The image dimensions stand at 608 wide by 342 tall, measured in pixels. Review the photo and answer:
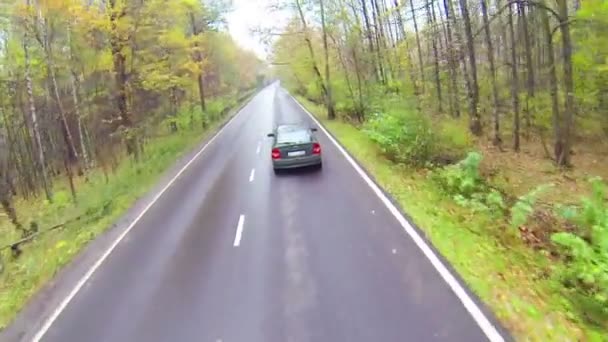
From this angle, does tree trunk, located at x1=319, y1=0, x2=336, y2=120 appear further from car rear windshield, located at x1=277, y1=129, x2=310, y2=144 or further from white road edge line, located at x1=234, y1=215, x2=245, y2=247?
white road edge line, located at x1=234, y1=215, x2=245, y2=247

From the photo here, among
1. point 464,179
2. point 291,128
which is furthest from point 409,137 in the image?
point 291,128

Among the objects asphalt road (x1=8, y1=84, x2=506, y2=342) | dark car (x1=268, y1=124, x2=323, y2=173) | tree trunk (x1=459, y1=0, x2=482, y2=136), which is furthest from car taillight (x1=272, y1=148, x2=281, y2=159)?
tree trunk (x1=459, y1=0, x2=482, y2=136)

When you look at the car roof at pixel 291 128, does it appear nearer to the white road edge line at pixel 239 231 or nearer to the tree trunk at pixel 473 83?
the white road edge line at pixel 239 231

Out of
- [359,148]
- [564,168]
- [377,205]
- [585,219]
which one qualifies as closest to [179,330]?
[377,205]

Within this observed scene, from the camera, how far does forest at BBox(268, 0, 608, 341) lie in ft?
22.6

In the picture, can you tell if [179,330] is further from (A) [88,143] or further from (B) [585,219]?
(A) [88,143]

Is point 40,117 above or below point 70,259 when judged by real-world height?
above

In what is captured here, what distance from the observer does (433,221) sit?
386 inches

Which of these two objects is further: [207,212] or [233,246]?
[207,212]

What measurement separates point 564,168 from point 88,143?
26.1m

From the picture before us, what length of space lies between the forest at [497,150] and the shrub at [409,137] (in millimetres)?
34

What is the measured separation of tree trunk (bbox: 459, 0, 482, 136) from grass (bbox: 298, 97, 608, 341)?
8.16 m

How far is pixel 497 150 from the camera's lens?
67.6 feet

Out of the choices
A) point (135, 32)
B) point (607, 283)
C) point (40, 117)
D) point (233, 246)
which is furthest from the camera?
point (40, 117)
